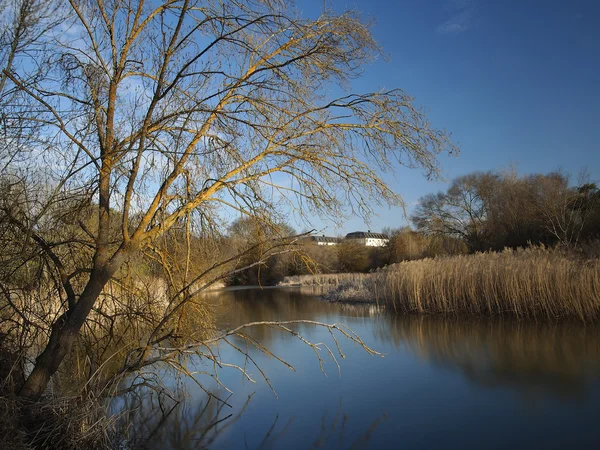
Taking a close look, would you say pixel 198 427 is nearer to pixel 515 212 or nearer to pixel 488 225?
pixel 515 212

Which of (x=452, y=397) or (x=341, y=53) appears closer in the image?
(x=341, y=53)

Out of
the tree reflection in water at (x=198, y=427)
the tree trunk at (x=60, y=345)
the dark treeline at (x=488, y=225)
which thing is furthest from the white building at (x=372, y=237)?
the tree trunk at (x=60, y=345)

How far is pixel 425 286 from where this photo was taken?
1053 centimetres

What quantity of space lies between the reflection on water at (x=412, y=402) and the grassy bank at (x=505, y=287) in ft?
3.32

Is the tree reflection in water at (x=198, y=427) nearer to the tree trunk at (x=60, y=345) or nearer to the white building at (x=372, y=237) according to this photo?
the tree trunk at (x=60, y=345)

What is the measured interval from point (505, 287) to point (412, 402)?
534 centimetres

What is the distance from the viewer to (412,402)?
180 inches

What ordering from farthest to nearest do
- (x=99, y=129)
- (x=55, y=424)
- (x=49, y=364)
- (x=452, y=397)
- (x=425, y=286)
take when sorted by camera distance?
(x=425, y=286)
(x=452, y=397)
(x=99, y=129)
(x=49, y=364)
(x=55, y=424)

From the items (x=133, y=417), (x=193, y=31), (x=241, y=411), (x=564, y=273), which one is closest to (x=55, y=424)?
(x=133, y=417)

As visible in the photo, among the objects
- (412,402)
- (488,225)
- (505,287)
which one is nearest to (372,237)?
(488,225)

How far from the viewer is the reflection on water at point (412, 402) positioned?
3.69m

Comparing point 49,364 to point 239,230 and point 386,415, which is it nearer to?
point 239,230

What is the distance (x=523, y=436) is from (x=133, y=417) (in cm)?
360

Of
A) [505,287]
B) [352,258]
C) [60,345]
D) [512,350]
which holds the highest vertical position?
[352,258]
